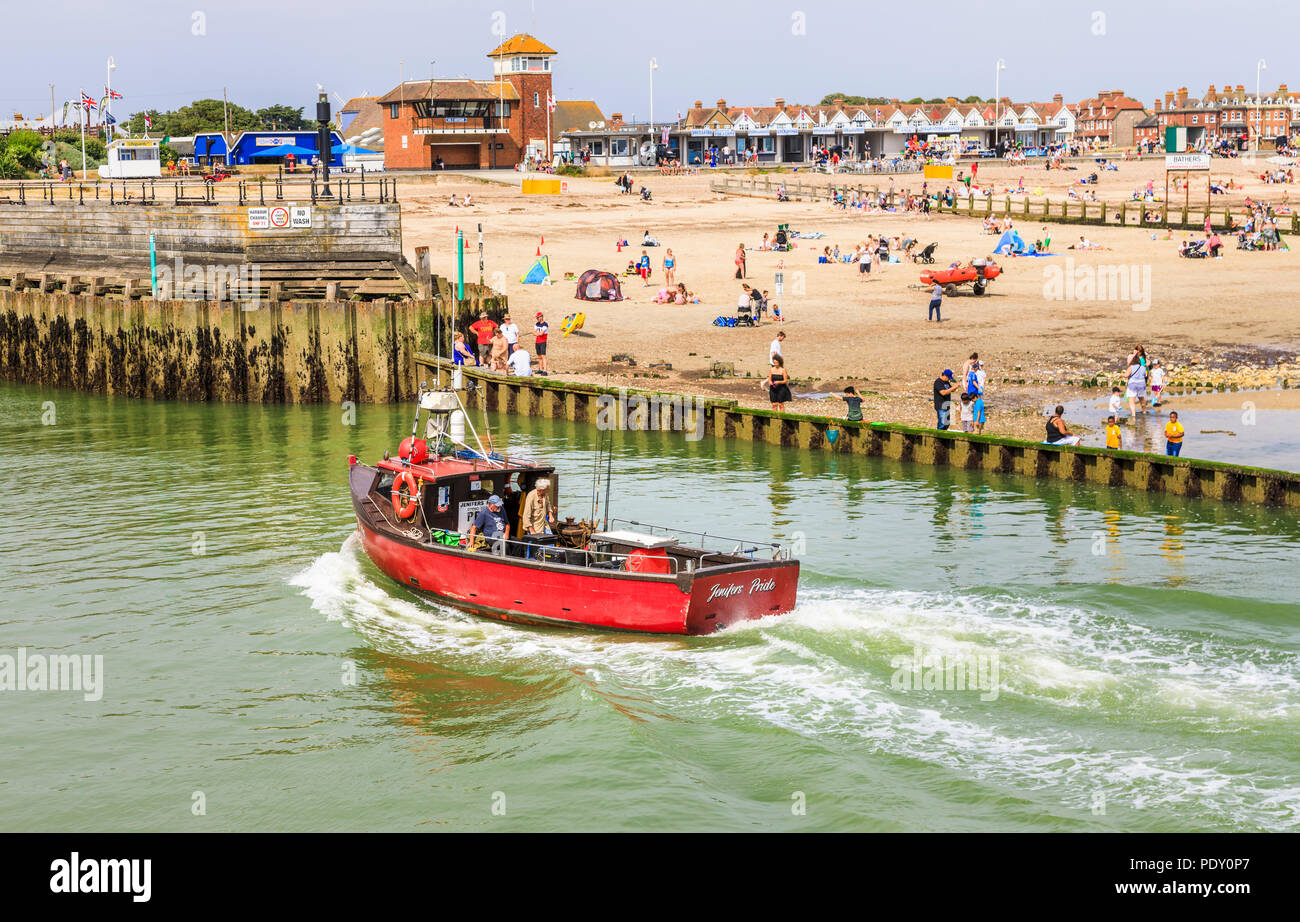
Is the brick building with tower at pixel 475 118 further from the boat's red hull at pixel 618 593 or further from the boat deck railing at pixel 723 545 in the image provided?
the boat's red hull at pixel 618 593

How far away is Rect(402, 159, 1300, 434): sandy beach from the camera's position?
36.8 meters

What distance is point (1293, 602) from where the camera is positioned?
19797 millimetres

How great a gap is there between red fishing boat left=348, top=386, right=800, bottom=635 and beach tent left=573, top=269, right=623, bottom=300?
25.3 m

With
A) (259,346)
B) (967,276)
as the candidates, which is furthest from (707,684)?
(967,276)

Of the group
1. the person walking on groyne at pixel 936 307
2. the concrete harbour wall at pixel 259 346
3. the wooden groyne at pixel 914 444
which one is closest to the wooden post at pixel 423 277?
the concrete harbour wall at pixel 259 346

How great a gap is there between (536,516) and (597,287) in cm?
2832

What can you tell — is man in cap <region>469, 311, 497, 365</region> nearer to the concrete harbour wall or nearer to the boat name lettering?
the concrete harbour wall

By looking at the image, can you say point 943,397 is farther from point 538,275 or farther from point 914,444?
point 538,275

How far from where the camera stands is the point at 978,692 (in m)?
16.6

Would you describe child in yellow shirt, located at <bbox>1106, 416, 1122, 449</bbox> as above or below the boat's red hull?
above

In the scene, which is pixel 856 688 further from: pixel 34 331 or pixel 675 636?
pixel 34 331

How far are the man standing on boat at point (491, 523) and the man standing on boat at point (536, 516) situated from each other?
0.35m

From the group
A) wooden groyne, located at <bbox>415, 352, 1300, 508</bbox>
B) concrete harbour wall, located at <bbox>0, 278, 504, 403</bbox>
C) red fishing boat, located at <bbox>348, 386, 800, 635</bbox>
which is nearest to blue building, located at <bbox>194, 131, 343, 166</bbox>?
concrete harbour wall, located at <bbox>0, 278, 504, 403</bbox>
